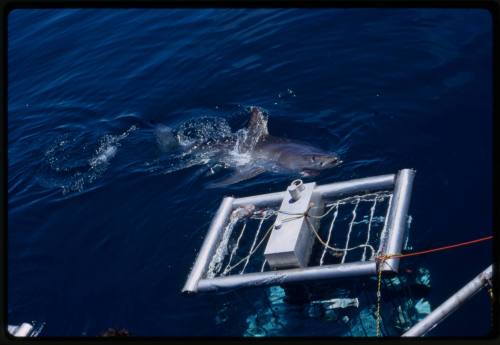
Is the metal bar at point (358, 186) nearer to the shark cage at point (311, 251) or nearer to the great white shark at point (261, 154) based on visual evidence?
the shark cage at point (311, 251)

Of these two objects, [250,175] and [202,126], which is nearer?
[250,175]

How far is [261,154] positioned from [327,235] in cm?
274

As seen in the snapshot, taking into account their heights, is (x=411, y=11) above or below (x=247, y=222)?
above

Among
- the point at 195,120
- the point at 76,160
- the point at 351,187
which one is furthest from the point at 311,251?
the point at 76,160

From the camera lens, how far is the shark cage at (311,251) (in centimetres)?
621

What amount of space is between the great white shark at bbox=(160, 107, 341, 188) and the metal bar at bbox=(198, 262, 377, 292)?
2.87 meters

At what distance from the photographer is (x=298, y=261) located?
6.38 metres

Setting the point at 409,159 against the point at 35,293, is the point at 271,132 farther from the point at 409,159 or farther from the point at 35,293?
the point at 35,293

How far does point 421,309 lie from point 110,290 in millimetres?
4140

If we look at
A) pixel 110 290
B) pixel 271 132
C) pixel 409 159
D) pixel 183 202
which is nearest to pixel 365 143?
pixel 409 159

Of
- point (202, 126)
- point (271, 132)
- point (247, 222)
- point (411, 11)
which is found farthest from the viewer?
point (411, 11)

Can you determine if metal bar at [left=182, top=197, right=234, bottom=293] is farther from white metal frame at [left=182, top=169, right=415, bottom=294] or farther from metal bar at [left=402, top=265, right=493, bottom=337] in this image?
metal bar at [left=402, top=265, right=493, bottom=337]

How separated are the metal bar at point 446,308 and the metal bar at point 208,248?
3.11m

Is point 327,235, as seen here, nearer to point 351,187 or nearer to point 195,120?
point 351,187
